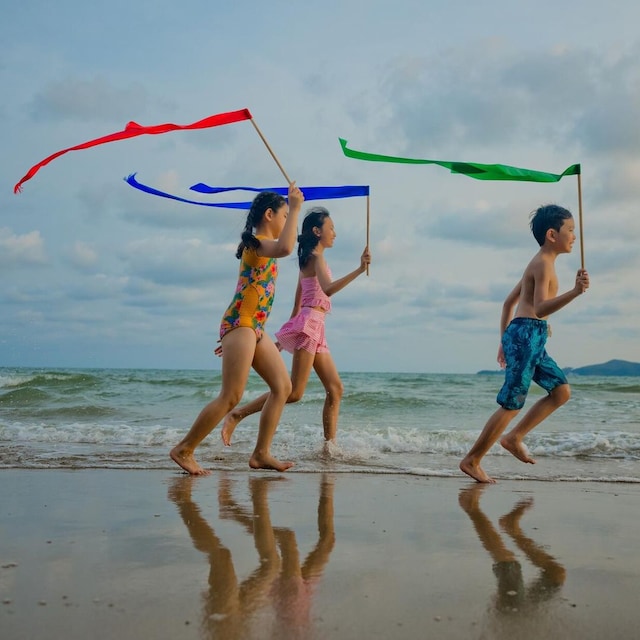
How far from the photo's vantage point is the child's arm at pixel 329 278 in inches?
228

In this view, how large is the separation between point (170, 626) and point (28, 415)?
10.0m

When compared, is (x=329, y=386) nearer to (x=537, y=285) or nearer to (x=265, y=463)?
(x=265, y=463)

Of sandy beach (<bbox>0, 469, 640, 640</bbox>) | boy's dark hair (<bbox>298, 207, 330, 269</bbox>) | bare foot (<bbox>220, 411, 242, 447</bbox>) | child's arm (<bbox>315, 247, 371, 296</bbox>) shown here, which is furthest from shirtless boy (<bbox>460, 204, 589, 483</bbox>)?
bare foot (<bbox>220, 411, 242, 447</bbox>)

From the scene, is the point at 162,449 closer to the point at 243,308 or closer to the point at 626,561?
the point at 243,308

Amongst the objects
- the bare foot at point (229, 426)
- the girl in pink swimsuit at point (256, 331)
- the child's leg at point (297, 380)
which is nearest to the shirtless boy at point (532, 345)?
the girl in pink swimsuit at point (256, 331)

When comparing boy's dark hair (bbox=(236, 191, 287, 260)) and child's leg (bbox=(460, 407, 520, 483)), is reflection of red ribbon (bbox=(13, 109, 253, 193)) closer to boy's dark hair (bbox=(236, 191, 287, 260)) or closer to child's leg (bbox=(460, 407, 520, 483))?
boy's dark hair (bbox=(236, 191, 287, 260))

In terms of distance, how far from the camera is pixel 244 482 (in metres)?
4.75

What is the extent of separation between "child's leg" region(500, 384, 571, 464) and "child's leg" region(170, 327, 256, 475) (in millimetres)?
1996

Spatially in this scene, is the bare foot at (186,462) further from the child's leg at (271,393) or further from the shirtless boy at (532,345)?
the shirtless boy at (532,345)

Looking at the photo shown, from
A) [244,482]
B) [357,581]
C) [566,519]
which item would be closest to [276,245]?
[244,482]

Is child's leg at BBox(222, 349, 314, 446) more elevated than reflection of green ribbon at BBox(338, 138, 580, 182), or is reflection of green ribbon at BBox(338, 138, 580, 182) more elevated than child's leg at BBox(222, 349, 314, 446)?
reflection of green ribbon at BBox(338, 138, 580, 182)

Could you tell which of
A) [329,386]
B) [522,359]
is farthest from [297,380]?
[522,359]

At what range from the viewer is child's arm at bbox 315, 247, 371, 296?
580 centimetres

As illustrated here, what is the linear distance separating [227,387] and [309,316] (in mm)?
1584
